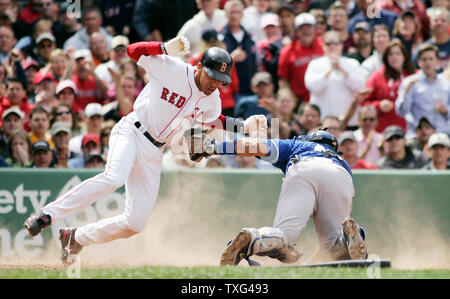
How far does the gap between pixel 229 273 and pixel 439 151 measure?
4284 millimetres

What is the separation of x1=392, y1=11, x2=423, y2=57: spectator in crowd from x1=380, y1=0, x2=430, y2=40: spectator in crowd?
0.36 meters

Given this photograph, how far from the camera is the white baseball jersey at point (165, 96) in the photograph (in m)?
6.91

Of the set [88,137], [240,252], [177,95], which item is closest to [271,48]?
[88,137]

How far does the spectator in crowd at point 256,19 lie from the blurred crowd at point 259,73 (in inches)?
0.6

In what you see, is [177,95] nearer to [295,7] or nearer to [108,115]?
[108,115]

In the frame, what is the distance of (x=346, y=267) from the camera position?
639 centimetres

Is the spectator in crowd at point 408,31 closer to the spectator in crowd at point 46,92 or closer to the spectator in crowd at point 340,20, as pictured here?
the spectator in crowd at point 340,20

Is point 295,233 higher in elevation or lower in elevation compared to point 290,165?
lower

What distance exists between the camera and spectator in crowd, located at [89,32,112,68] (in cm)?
1155

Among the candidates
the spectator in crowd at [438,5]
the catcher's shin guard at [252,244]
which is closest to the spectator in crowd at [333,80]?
the spectator in crowd at [438,5]

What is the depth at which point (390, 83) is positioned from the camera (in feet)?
34.3

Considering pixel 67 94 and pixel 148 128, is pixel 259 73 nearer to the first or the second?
pixel 67 94

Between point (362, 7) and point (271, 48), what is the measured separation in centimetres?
162

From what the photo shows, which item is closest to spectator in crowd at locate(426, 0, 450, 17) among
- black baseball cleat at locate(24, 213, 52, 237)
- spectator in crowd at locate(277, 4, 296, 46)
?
spectator in crowd at locate(277, 4, 296, 46)
